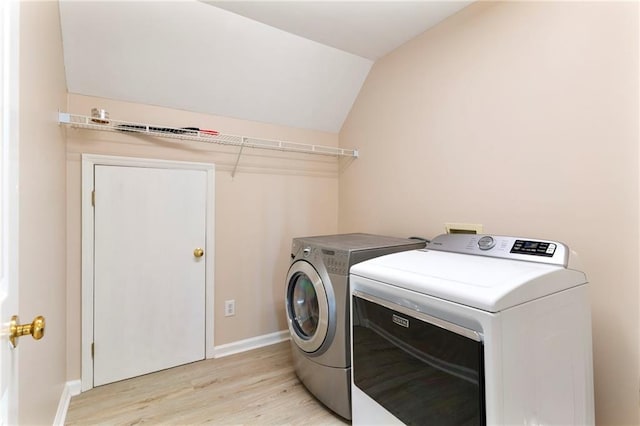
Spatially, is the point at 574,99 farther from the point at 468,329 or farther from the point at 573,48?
the point at 468,329

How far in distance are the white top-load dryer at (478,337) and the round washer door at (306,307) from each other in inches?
15.0

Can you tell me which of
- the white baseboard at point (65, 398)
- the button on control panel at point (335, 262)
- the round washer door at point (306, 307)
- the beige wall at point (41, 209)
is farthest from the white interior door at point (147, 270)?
the button on control panel at point (335, 262)

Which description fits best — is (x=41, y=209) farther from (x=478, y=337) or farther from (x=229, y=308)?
(x=478, y=337)

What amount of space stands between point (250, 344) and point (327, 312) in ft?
4.00

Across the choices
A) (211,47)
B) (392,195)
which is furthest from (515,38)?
(211,47)

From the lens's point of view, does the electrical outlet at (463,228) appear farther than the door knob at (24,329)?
Yes

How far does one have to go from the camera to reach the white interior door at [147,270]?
6.77ft

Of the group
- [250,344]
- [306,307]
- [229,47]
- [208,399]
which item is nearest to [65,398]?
[208,399]

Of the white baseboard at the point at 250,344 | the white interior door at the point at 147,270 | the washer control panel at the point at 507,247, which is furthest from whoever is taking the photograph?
the white baseboard at the point at 250,344

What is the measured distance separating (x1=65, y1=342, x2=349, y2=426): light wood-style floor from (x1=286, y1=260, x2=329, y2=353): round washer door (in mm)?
356

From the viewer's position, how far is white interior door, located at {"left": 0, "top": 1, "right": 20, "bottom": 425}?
0.64 metres

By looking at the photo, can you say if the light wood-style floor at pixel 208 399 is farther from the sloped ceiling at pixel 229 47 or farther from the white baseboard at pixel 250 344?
the sloped ceiling at pixel 229 47

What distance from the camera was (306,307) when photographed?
2045mm

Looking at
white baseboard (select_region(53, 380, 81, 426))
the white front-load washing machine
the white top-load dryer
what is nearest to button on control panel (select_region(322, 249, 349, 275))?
the white front-load washing machine
